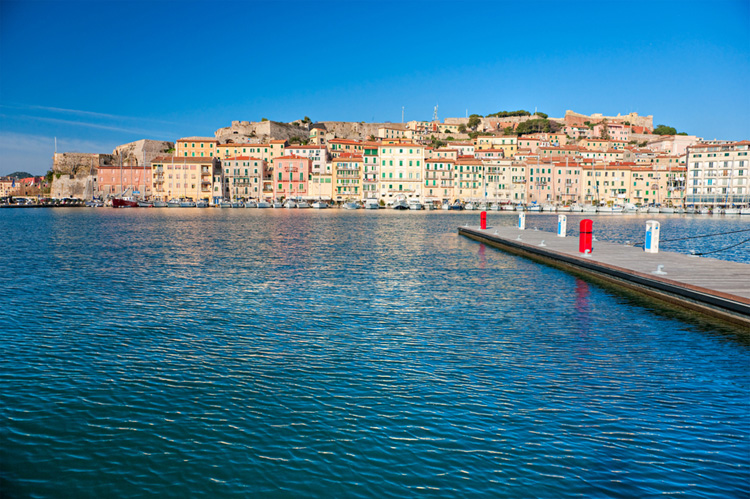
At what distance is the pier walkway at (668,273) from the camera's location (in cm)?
1430

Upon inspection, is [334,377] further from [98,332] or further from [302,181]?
[302,181]

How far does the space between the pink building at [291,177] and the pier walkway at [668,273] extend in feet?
336

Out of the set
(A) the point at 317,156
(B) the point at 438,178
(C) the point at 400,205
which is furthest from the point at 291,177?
(B) the point at 438,178

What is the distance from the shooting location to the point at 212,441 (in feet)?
23.5

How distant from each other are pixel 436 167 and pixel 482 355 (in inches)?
4610

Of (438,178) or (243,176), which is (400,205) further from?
(243,176)

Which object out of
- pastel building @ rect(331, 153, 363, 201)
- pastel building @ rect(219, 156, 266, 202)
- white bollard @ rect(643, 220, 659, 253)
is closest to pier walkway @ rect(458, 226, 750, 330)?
white bollard @ rect(643, 220, 659, 253)

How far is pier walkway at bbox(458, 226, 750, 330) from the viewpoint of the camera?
563 inches

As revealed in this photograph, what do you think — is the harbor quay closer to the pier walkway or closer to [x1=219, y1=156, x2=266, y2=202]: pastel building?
the pier walkway

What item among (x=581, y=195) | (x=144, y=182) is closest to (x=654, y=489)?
(x=581, y=195)

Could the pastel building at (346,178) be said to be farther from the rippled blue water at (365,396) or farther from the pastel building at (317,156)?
the rippled blue water at (365,396)

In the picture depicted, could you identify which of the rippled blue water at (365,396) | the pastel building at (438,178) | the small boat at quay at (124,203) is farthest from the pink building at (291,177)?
the rippled blue water at (365,396)

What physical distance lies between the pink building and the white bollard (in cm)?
10819

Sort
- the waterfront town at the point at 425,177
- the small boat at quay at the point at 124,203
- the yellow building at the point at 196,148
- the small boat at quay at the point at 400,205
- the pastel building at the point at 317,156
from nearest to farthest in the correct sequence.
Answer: the small boat at quay at the point at 400,205 → the waterfront town at the point at 425,177 → the small boat at quay at the point at 124,203 → the pastel building at the point at 317,156 → the yellow building at the point at 196,148
